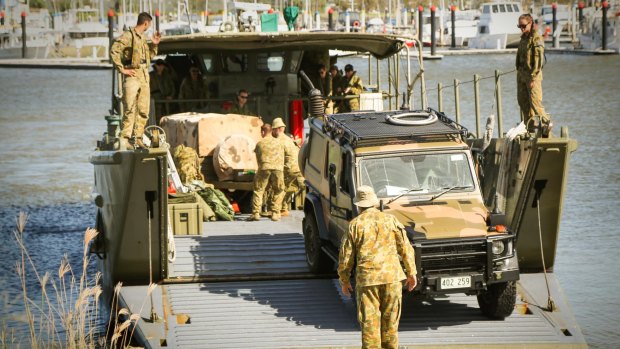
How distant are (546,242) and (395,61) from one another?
6.74 m

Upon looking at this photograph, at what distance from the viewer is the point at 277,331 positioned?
13211 millimetres

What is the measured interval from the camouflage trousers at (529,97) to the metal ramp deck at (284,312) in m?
2.33

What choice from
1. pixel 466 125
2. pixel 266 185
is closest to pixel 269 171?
pixel 266 185

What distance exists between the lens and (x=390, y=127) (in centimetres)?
1420

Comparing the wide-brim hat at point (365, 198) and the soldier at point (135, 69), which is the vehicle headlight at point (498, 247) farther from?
the soldier at point (135, 69)

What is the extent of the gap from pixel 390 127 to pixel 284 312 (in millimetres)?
2383

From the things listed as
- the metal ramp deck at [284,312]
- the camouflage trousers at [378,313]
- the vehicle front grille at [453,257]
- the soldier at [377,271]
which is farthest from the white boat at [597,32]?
the camouflage trousers at [378,313]

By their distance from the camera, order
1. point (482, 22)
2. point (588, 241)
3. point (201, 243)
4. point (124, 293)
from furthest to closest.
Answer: point (482, 22), point (588, 241), point (201, 243), point (124, 293)

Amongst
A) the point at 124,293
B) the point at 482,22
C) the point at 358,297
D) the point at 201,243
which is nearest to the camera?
the point at 358,297

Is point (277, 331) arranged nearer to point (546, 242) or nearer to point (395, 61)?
point (546, 242)

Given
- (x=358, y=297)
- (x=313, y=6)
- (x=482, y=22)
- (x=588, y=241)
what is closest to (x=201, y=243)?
(x=358, y=297)

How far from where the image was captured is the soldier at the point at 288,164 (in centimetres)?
1766

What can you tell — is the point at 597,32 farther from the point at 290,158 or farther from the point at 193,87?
the point at 290,158

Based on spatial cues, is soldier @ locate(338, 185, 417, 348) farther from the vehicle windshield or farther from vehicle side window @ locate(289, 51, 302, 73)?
vehicle side window @ locate(289, 51, 302, 73)
